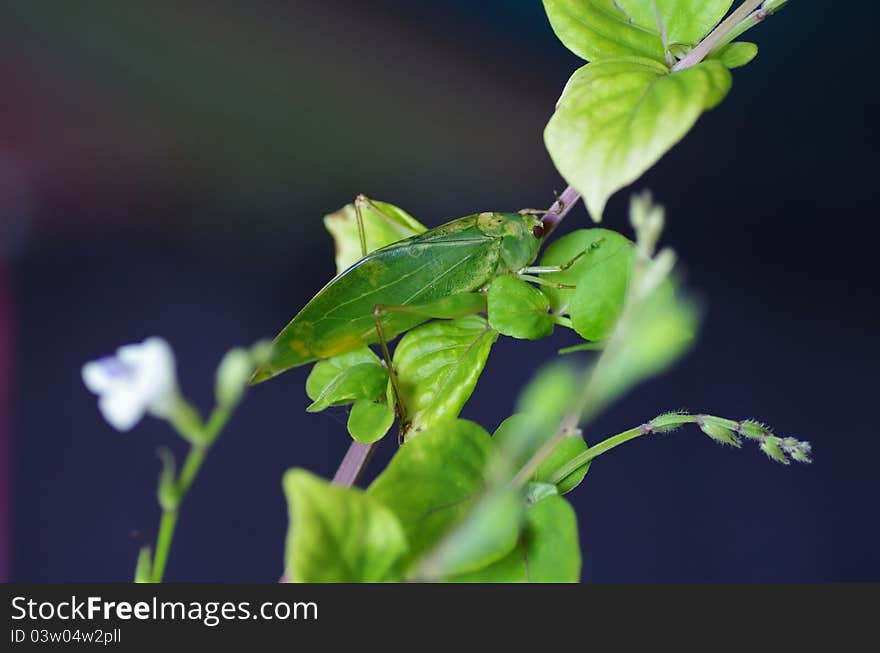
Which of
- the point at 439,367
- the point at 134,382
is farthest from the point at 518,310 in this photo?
the point at 134,382

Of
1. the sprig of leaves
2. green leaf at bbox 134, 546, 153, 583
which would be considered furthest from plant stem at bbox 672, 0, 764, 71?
green leaf at bbox 134, 546, 153, 583

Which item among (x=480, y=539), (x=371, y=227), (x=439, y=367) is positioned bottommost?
(x=480, y=539)

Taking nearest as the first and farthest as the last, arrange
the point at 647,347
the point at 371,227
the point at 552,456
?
the point at 647,347, the point at 552,456, the point at 371,227

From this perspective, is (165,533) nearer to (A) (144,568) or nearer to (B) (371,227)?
(A) (144,568)

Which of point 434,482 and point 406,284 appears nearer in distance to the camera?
point 434,482

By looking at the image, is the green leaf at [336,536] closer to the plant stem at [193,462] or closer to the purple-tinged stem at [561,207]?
the plant stem at [193,462]

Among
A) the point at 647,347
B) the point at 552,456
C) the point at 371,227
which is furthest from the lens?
the point at 371,227
